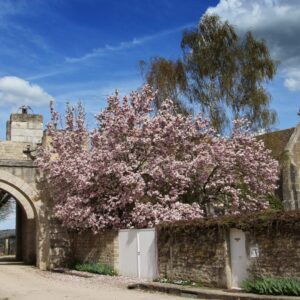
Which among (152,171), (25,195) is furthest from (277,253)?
(25,195)

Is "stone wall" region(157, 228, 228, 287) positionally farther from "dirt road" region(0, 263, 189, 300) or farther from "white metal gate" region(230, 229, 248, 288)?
"dirt road" region(0, 263, 189, 300)

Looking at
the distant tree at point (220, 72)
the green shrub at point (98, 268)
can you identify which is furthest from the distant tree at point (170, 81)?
the green shrub at point (98, 268)

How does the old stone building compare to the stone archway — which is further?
the stone archway

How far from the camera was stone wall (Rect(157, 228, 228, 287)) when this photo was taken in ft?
44.0

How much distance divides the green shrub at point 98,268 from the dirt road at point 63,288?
766 millimetres

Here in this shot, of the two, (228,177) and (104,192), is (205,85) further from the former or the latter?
(104,192)

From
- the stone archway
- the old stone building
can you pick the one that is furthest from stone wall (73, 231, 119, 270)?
the stone archway

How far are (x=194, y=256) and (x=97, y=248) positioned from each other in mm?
6031

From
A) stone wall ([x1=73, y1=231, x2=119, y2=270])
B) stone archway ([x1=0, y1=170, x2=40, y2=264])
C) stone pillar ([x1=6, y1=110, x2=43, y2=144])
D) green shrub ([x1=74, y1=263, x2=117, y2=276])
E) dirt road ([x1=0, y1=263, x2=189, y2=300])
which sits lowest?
dirt road ([x1=0, y1=263, x2=189, y2=300])

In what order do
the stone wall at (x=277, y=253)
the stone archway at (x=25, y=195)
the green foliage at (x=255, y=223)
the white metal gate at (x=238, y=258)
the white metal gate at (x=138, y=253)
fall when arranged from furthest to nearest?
the stone archway at (x=25, y=195)
the white metal gate at (x=138, y=253)
the white metal gate at (x=238, y=258)
the green foliage at (x=255, y=223)
the stone wall at (x=277, y=253)

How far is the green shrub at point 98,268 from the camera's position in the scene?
58.0ft

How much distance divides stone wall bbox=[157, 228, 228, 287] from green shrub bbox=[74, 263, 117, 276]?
8.95ft

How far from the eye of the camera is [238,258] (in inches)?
515

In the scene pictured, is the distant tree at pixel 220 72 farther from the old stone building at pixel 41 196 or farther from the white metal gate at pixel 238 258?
the white metal gate at pixel 238 258
